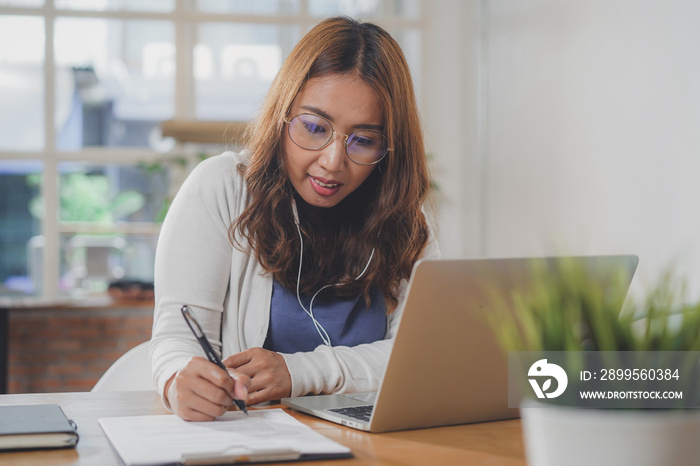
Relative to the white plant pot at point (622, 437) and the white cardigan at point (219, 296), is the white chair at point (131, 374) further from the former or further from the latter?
the white plant pot at point (622, 437)

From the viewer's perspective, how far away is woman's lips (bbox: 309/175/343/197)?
154 centimetres

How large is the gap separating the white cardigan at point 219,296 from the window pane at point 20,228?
408 centimetres

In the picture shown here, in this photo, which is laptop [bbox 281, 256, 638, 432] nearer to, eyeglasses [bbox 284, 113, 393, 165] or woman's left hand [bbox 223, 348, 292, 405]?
woman's left hand [bbox 223, 348, 292, 405]

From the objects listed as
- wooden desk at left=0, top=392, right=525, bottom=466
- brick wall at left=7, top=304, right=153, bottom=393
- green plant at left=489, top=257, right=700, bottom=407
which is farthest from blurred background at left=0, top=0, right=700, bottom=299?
green plant at left=489, top=257, right=700, bottom=407

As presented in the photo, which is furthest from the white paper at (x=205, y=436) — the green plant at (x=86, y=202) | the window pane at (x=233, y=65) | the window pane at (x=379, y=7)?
the window pane at (x=379, y=7)

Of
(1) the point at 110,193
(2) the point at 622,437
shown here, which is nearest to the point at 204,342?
(2) the point at 622,437

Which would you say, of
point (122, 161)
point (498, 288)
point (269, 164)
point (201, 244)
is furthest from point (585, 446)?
point (122, 161)

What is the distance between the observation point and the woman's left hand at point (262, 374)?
1.20m

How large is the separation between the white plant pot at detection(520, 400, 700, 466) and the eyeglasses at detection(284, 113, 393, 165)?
3.16 ft

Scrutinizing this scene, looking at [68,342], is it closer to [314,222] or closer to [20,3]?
[20,3]

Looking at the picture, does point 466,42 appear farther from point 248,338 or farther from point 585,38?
point 248,338

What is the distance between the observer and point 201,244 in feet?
4.77

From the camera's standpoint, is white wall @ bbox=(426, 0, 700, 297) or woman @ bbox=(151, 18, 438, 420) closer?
woman @ bbox=(151, 18, 438, 420)

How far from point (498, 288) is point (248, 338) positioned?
29.6 inches
